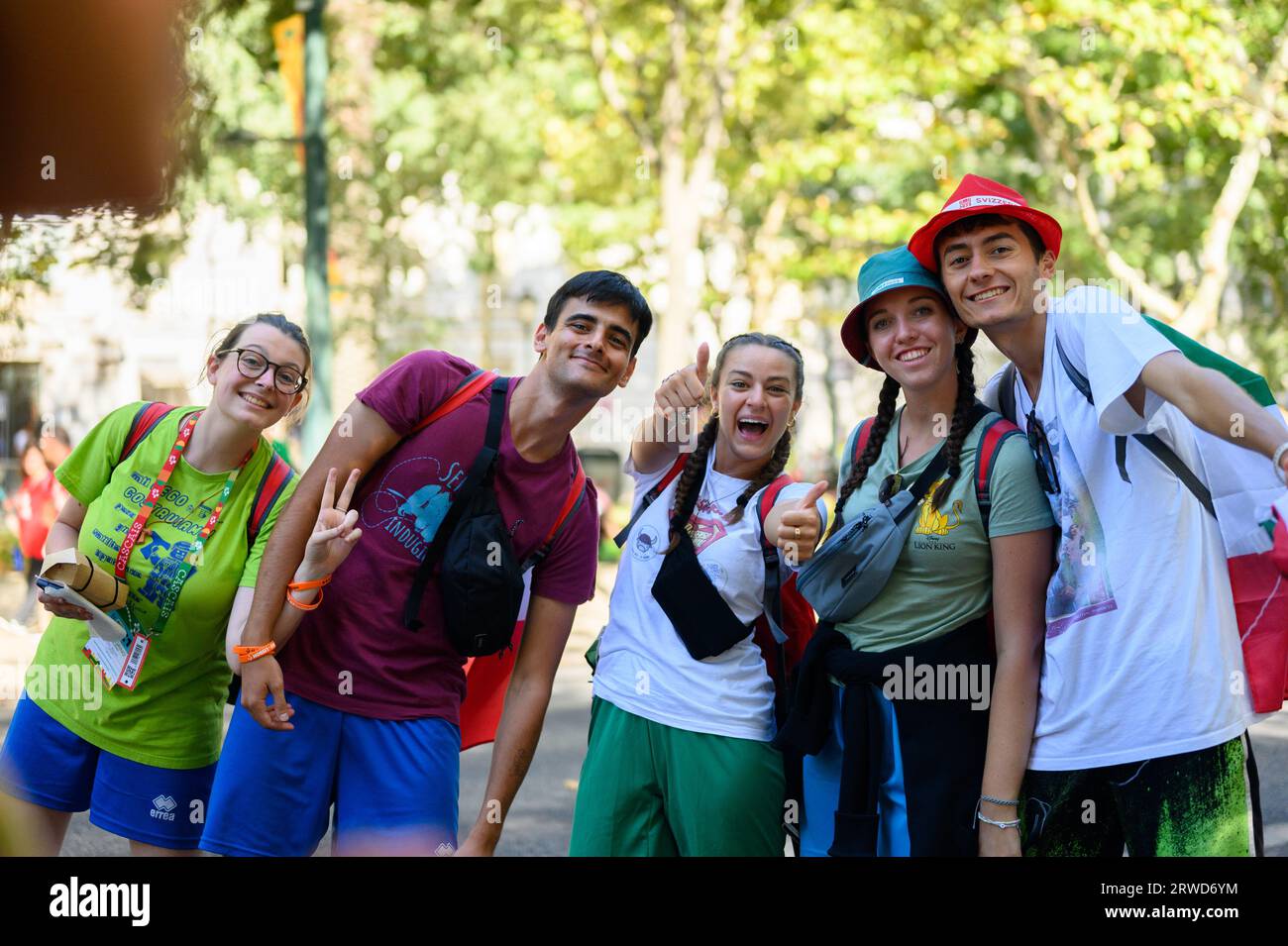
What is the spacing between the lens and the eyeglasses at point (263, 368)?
3449 millimetres

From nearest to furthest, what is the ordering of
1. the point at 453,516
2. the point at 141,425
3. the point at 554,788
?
1. the point at 453,516
2. the point at 141,425
3. the point at 554,788

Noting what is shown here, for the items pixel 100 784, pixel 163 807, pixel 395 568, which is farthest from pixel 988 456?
pixel 100 784

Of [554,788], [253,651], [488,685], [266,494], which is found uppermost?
[266,494]

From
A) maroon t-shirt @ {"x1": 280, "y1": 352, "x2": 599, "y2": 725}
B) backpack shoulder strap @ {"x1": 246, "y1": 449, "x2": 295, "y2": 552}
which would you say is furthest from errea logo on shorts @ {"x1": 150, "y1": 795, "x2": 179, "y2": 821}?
backpack shoulder strap @ {"x1": 246, "y1": 449, "x2": 295, "y2": 552}

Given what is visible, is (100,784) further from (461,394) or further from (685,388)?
(685,388)

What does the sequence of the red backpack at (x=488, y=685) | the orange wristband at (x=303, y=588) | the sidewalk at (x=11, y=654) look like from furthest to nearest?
the sidewalk at (x=11, y=654), the red backpack at (x=488, y=685), the orange wristband at (x=303, y=588)

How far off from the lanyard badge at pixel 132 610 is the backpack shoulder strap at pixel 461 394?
0.66m

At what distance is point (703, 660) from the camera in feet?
10.4

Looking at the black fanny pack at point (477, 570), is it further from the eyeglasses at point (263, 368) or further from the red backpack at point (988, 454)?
the red backpack at point (988, 454)
